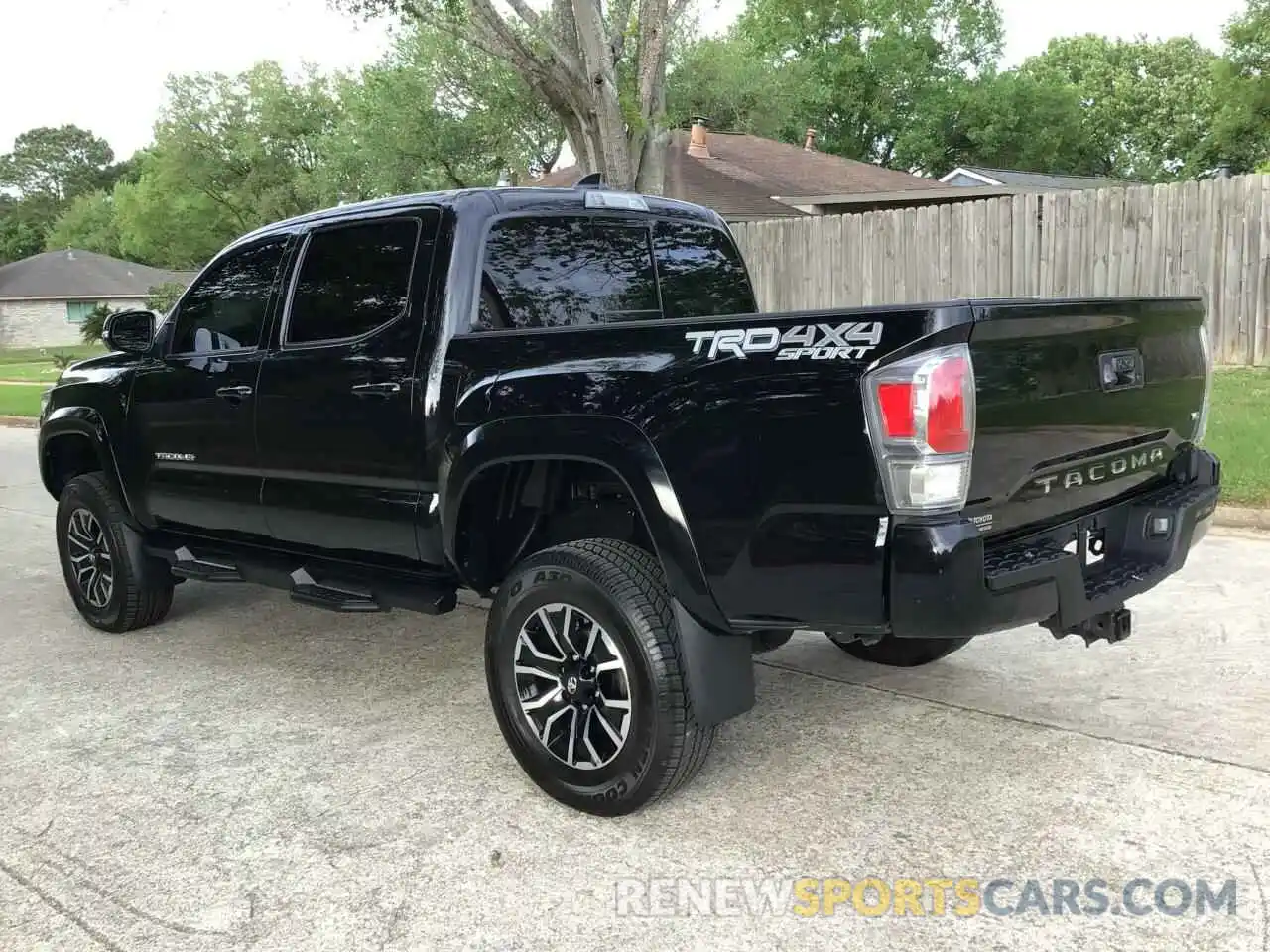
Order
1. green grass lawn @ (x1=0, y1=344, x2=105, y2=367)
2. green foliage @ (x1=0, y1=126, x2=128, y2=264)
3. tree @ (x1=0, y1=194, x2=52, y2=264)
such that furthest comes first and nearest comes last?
green foliage @ (x1=0, y1=126, x2=128, y2=264) < tree @ (x1=0, y1=194, x2=52, y2=264) < green grass lawn @ (x1=0, y1=344, x2=105, y2=367)

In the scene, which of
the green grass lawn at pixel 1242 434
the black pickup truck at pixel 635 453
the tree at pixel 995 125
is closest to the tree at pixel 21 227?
the tree at pixel 995 125

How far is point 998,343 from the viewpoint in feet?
9.44

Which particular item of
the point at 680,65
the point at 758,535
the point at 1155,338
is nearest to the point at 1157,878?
the point at 758,535

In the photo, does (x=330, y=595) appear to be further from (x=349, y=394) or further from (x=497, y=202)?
(x=497, y=202)

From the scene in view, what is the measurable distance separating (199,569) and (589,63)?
28.7 feet

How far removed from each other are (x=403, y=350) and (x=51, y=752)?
2.02 meters

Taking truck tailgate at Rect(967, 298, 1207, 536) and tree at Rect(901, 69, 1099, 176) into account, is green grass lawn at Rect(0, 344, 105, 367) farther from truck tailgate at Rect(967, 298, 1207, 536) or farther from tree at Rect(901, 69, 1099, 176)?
truck tailgate at Rect(967, 298, 1207, 536)

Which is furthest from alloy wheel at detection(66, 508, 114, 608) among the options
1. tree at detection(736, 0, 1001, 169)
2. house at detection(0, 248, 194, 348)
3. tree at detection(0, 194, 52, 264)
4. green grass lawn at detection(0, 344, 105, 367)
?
tree at detection(0, 194, 52, 264)

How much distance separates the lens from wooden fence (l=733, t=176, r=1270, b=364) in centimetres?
1188

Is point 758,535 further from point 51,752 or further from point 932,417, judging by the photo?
point 51,752

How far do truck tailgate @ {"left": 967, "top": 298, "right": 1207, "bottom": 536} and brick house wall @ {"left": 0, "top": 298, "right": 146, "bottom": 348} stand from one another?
5596 cm

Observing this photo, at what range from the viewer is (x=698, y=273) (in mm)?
4801

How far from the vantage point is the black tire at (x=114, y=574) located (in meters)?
5.50

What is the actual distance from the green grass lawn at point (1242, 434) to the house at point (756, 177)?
44.0 ft
